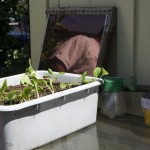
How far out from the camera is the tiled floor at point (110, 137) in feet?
10.7

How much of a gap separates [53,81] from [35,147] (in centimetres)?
84

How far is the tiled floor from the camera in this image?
3.27 metres

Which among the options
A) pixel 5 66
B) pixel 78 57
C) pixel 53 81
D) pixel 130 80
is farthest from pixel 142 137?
pixel 5 66

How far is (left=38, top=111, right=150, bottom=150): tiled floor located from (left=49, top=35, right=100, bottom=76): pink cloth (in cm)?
67

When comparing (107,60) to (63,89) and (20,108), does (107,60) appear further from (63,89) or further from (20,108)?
(20,108)

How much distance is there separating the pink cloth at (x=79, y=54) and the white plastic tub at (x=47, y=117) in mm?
685

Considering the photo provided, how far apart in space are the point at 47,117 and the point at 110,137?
0.65 m

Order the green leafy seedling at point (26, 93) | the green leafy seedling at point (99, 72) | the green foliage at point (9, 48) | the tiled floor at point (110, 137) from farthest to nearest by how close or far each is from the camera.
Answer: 1. the green foliage at point (9, 48)
2. the green leafy seedling at point (99, 72)
3. the tiled floor at point (110, 137)
4. the green leafy seedling at point (26, 93)

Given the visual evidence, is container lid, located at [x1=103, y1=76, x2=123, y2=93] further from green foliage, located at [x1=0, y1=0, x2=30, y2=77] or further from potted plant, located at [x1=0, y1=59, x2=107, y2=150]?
green foliage, located at [x1=0, y1=0, x2=30, y2=77]

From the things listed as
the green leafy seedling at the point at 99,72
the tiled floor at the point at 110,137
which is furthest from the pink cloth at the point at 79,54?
the tiled floor at the point at 110,137

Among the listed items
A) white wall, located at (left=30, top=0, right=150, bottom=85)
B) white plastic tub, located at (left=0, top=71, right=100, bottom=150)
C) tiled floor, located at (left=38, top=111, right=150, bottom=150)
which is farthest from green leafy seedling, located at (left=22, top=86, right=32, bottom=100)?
white wall, located at (left=30, top=0, right=150, bottom=85)

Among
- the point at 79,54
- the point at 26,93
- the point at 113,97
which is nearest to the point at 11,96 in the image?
the point at 26,93

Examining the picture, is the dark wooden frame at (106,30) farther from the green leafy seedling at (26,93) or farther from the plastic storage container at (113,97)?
the green leafy seedling at (26,93)

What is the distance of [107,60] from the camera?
4281 millimetres
